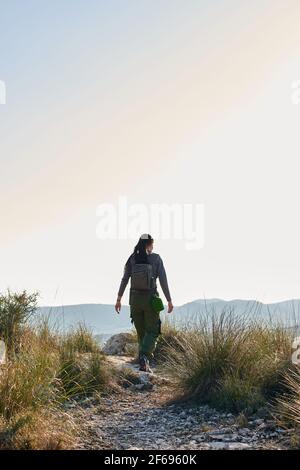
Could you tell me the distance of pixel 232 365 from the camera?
708cm

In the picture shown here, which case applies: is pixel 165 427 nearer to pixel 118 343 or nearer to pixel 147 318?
pixel 147 318

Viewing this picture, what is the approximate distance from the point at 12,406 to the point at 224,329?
3.24 m

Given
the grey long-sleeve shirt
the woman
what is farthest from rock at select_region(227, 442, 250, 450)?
the grey long-sleeve shirt

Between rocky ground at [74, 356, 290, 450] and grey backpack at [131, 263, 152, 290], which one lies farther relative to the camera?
grey backpack at [131, 263, 152, 290]

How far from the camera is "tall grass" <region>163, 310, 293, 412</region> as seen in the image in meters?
6.50

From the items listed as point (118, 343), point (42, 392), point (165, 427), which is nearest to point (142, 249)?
point (118, 343)

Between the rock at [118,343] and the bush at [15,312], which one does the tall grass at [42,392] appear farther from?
the rock at [118,343]

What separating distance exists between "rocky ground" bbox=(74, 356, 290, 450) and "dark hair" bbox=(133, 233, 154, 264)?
8.11 ft

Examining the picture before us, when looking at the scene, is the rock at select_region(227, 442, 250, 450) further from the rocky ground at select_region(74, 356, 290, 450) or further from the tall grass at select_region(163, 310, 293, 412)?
the tall grass at select_region(163, 310, 293, 412)

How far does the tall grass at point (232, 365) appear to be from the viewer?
650 centimetres

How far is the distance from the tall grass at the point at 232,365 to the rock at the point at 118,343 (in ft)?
14.0

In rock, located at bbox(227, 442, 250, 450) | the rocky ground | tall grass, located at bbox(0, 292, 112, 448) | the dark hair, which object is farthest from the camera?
the dark hair

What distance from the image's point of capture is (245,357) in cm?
715

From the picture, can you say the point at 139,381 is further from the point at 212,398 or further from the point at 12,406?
the point at 12,406
